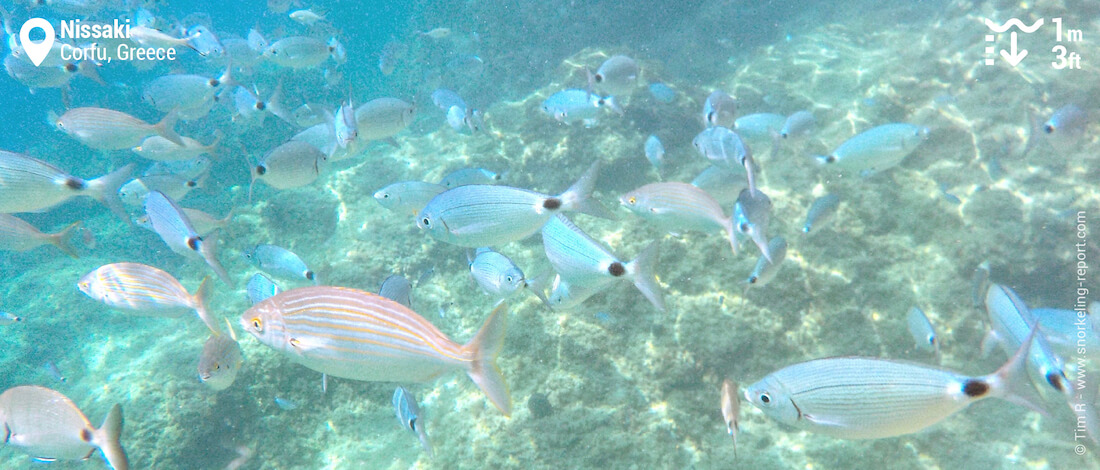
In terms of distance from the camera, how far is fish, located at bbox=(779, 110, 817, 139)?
4.69 m

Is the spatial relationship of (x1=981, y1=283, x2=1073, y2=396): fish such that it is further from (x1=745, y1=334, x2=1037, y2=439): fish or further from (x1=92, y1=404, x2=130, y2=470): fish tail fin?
(x1=92, y1=404, x2=130, y2=470): fish tail fin

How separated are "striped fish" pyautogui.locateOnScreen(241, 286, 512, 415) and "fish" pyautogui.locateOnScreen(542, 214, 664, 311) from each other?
33.5 inches

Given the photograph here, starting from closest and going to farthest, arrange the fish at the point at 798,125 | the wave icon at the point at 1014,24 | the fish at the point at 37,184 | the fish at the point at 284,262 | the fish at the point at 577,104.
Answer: the fish at the point at 37,184 → the fish at the point at 284,262 → the fish at the point at 798,125 → the fish at the point at 577,104 → the wave icon at the point at 1014,24

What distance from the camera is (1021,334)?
8.83 feet

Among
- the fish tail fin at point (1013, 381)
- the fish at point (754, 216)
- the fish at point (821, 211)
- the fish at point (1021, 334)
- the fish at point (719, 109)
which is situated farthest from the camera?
the fish at point (719, 109)

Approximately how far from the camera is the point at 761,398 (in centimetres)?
227

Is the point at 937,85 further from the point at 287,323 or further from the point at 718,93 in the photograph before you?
the point at 287,323

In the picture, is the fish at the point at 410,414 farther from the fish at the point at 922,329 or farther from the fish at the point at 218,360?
the fish at the point at 922,329

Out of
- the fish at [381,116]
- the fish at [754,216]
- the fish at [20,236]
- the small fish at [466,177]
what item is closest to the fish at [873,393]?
the fish at [754,216]

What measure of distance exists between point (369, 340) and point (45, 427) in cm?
249

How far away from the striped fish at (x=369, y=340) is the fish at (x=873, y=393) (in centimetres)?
145

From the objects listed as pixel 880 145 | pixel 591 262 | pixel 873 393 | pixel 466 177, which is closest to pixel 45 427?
pixel 591 262

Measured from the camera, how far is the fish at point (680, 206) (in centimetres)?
314

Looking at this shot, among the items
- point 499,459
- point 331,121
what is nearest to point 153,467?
point 499,459
